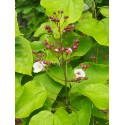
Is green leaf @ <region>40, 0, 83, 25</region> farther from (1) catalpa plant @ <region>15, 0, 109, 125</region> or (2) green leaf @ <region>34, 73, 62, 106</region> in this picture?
(2) green leaf @ <region>34, 73, 62, 106</region>

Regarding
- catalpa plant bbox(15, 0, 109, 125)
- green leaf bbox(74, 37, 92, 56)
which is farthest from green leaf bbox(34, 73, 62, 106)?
green leaf bbox(74, 37, 92, 56)

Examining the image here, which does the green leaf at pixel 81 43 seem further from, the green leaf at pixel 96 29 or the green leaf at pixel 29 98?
the green leaf at pixel 29 98

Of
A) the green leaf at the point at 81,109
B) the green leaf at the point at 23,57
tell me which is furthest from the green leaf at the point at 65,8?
the green leaf at the point at 81,109

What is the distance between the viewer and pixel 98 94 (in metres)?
1.06

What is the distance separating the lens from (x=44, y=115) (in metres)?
1.05

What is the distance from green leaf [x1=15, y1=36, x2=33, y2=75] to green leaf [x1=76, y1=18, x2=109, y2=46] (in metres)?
0.17

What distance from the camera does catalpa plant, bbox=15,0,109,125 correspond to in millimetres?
1060

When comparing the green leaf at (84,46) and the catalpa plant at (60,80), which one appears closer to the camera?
the catalpa plant at (60,80)

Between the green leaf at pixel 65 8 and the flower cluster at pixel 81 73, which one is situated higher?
the green leaf at pixel 65 8

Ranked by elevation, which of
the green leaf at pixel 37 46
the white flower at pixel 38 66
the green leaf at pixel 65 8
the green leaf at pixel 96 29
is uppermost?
the green leaf at pixel 65 8

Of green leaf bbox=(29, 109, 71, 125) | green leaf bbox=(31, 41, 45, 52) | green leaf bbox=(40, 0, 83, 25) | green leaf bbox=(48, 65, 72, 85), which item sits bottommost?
green leaf bbox=(29, 109, 71, 125)

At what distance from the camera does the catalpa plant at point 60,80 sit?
1060 mm

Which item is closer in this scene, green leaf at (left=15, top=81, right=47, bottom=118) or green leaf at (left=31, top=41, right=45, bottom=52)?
green leaf at (left=15, top=81, right=47, bottom=118)
